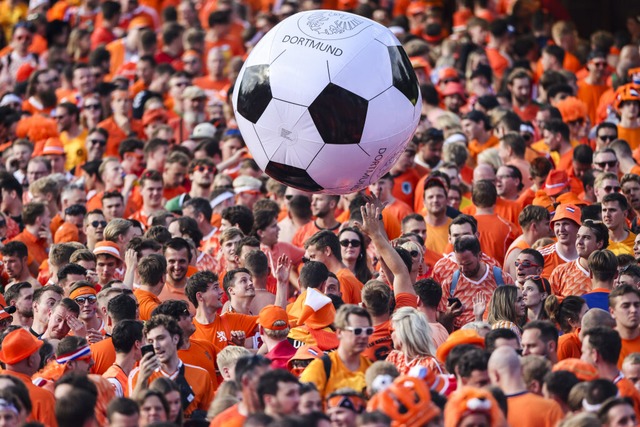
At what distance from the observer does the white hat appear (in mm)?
16281

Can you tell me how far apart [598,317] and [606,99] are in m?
7.67

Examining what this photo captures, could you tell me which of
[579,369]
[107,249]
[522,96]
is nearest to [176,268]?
[107,249]

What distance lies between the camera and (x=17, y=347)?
9.04 metres

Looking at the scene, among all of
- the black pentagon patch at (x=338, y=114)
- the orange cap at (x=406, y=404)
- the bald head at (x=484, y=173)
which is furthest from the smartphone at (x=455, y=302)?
the orange cap at (x=406, y=404)

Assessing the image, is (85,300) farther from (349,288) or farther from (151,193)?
(151,193)

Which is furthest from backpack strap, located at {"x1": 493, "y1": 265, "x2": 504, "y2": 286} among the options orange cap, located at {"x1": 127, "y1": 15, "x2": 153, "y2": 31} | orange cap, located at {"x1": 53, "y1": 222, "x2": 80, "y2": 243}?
orange cap, located at {"x1": 127, "y1": 15, "x2": 153, "y2": 31}

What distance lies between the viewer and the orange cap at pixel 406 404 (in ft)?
24.0

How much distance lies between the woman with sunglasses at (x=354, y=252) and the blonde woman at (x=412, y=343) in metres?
2.63

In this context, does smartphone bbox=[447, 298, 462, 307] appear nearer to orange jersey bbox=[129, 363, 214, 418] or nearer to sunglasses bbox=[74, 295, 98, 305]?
orange jersey bbox=[129, 363, 214, 418]

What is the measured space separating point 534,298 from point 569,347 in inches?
36.0

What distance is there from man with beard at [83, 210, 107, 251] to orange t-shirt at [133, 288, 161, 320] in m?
1.87

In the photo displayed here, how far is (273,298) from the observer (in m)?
11.3

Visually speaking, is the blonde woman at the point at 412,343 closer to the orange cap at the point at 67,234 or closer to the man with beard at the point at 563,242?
the man with beard at the point at 563,242

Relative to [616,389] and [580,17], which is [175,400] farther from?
[580,17]
